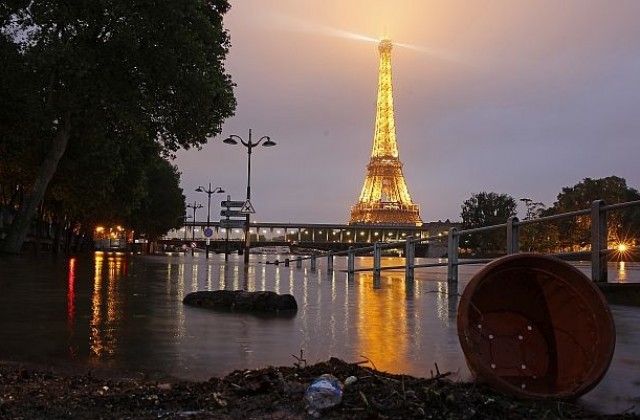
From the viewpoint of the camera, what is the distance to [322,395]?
2986mm

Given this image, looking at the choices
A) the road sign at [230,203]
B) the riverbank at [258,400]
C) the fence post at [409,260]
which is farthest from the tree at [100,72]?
the riverbank at [258,400]

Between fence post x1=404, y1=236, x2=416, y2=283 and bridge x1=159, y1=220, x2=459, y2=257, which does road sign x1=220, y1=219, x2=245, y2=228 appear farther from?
bridge x1=159, y1=220, x2=459, y2=257

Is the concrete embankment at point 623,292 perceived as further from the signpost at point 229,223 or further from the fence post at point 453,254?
the signpost at point 229,223

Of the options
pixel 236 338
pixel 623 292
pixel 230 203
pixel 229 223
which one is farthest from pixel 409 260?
pixel 230 203

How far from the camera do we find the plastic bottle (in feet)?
9.70

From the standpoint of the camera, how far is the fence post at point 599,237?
7902mm

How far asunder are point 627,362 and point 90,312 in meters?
5.44

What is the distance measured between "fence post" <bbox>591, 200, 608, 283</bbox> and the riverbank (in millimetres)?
5142

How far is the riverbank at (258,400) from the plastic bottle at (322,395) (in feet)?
0.09

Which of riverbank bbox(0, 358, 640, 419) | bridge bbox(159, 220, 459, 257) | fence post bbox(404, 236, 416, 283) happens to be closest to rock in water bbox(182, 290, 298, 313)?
riverbank bbox(0, 358, 640, 419)

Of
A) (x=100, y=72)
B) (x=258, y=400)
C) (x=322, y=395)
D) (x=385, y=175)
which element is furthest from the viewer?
(x=385, y=175)

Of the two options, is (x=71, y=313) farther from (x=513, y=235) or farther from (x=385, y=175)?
(x=385, y=175)

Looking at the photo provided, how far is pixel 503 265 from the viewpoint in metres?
3.82

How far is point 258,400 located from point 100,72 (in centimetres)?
2538
